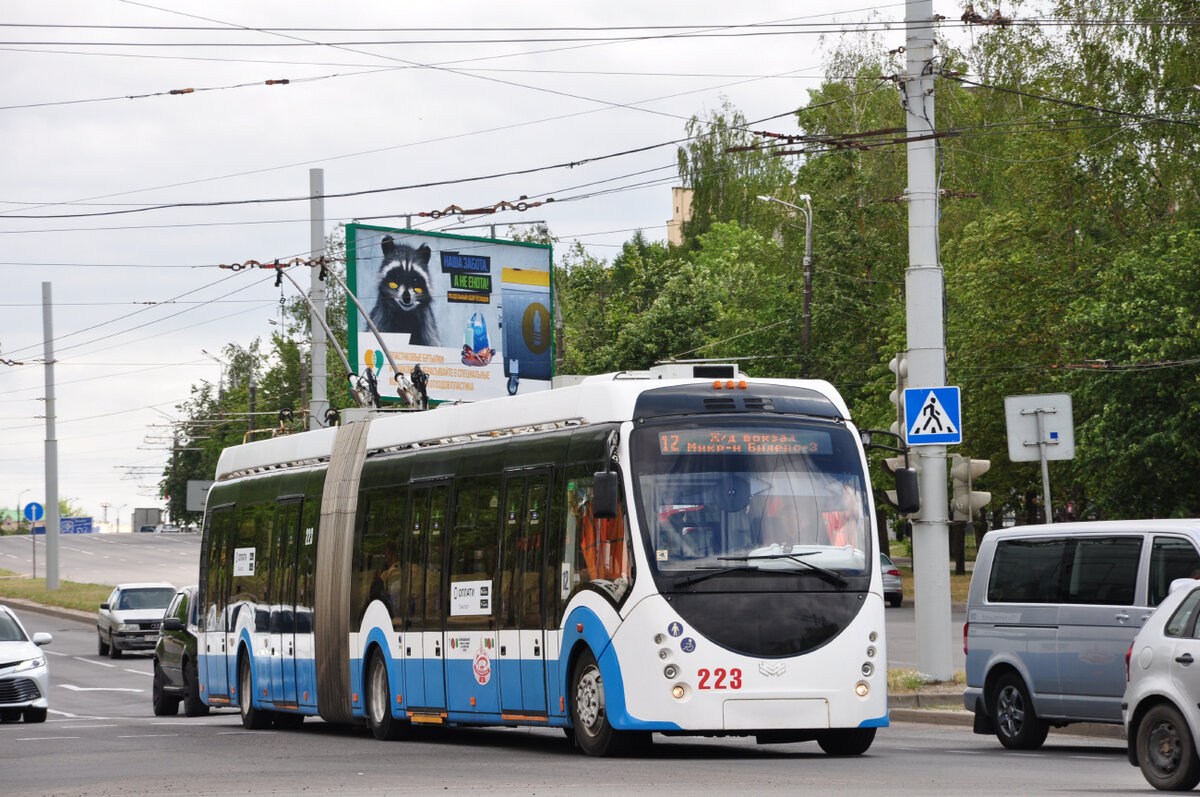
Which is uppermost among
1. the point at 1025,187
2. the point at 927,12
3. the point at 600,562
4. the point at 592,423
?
the point at 1025,187

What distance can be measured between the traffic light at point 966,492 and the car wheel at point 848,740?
19.6 feet

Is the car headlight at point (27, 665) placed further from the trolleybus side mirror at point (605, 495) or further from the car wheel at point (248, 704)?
the trolleybus side mirror at point (605, 495)

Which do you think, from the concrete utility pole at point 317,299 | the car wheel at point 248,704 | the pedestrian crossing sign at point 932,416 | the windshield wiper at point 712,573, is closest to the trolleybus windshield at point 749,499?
the windshield wiper at point 712,573

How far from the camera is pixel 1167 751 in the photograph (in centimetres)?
1187

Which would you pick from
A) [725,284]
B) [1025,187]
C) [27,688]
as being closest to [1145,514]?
[1025,187]

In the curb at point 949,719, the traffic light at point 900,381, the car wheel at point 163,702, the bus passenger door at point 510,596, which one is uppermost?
the traffic light at point 900,381

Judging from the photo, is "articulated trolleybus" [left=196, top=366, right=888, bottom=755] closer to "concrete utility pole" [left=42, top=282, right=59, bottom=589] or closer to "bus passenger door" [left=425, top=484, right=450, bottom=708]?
"bus passenger door" [left=425, top=484, right=450, bottom=708]

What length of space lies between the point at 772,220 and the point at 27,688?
45256 mm

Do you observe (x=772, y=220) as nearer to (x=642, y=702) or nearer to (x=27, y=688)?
(x=27, y=688)

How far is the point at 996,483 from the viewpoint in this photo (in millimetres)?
50688

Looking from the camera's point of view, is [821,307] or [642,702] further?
[821,307]

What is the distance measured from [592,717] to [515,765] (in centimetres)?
83

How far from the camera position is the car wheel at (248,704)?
22750 millimetres

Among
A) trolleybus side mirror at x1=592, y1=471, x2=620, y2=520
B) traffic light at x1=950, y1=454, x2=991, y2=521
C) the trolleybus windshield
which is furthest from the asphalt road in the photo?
traffic light at x1=950, y1=454, x2=991, y2=521
